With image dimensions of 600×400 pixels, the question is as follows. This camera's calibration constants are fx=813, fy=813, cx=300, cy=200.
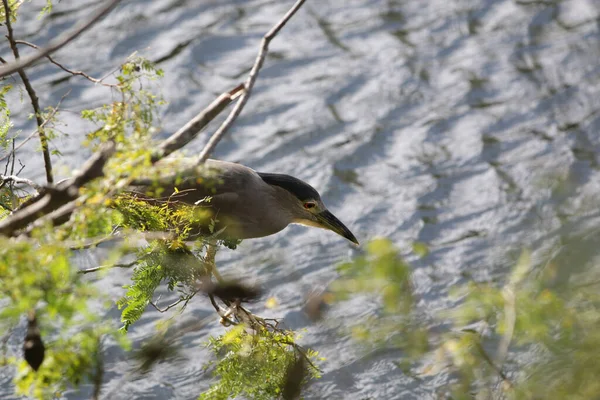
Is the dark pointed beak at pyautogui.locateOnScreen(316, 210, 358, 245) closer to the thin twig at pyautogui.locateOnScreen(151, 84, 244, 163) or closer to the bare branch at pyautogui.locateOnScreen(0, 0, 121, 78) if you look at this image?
the thin twig at pyautogui.locateOnScreen(151, 84, 244, 163)

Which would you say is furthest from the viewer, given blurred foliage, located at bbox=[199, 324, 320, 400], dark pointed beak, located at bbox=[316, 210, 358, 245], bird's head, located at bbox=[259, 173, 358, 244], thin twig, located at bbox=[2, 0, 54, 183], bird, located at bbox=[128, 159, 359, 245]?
dark pointed beak, located at bbox=[316, 210, 358, 245]

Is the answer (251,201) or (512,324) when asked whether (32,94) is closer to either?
(251,201)

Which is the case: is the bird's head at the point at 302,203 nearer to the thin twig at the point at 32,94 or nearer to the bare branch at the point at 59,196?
the thin twig at the point at 32,94

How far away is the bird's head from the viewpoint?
3799mm

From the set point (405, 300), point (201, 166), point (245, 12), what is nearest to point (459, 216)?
point (245, 12)

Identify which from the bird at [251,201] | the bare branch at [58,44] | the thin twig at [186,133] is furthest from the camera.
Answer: the bird at [251,201]

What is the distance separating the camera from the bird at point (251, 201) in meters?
3.18

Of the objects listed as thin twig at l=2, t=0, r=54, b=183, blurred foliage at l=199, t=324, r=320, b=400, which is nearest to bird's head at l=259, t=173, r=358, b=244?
blurred foliage at l=199, t=324, r=320, b=400

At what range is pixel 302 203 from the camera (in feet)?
12.9

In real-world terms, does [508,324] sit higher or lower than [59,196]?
lower

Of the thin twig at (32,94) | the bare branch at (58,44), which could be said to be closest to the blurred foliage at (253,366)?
the thin twig at (32,94)

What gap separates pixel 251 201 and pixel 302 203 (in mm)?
493

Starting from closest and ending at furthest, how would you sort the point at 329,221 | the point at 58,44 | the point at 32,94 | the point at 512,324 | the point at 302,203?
the point at 58,44 → the point at 512,324 → the point at 32,94 → the point at 302,203 → the point at 329,221

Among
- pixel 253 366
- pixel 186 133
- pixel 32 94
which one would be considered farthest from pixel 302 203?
pixel 186 133
